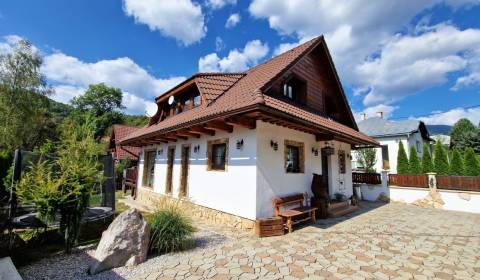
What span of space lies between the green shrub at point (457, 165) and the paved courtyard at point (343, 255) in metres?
10.5

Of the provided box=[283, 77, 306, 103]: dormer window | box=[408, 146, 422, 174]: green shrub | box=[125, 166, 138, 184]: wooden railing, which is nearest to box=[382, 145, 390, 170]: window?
box=[408, 146, 422, 174]: green shrub

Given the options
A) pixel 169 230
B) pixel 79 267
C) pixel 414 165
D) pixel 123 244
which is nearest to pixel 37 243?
pixel 79 267

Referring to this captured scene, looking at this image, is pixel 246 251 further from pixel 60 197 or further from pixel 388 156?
pixel 388 156

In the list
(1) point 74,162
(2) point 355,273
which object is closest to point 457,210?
(2) point 355,273

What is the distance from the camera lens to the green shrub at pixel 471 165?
14.1m

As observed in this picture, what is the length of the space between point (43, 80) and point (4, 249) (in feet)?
64.1

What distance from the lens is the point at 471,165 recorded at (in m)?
14.2

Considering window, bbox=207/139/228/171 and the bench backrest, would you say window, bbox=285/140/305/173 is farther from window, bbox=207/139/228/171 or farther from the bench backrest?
window, bbox=207/139/228/171

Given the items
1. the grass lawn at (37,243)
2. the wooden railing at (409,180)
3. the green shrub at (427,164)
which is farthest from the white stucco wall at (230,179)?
the green shrub at (427,164)

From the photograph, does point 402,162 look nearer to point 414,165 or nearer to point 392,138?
point 414,165

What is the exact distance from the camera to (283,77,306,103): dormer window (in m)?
9.12

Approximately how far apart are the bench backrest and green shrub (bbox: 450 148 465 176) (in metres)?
14.2

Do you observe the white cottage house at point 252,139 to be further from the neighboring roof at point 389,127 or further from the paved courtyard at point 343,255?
the neighboring roof at point 389,127

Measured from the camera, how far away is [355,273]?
3.80 metres
